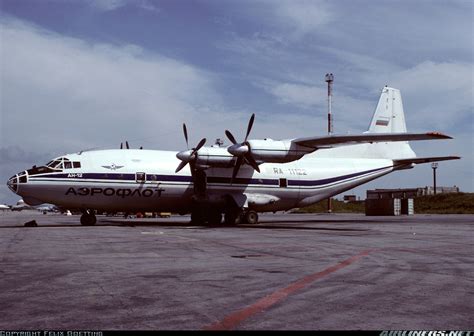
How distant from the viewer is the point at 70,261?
1273 cm

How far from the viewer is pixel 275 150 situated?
30.6m

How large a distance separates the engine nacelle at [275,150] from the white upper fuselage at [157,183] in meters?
3.30

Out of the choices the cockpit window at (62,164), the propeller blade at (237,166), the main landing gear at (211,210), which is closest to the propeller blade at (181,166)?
the main landing gear at (211,210)

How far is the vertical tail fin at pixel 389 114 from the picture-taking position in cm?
4275

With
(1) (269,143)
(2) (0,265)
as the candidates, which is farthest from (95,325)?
(1) (269,143)

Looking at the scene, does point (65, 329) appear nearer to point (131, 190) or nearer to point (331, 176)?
point (131, 190)

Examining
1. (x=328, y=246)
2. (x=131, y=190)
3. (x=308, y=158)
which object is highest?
(x=308, y=158)

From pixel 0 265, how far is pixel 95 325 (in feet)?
22.8

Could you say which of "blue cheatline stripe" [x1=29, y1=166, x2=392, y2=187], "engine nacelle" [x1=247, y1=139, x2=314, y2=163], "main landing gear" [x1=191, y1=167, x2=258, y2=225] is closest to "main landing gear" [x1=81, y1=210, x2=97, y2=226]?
"blue cheatline stripe" [x1=29, y1=166, x2=392, y2=187]

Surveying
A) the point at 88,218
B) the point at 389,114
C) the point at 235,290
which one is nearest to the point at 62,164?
the point at 88,218

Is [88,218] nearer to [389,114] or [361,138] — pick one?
[361,138]

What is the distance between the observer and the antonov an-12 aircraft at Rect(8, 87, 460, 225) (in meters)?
30.8

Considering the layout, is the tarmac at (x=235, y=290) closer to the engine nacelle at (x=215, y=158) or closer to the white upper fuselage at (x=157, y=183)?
the white upper fuselage at (x=157, y=183)

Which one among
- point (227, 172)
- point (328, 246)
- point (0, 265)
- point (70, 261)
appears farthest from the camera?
point (227, 172)
